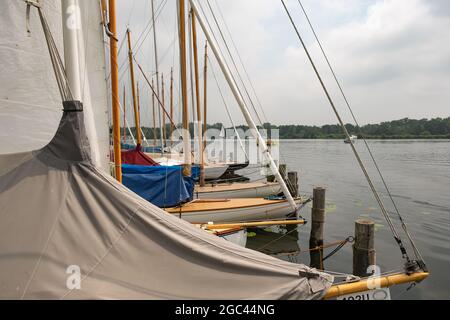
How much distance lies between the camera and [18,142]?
15.4 feet

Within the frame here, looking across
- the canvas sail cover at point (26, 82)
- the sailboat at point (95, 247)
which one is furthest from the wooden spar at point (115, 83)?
the sailboat at point (95, 247)

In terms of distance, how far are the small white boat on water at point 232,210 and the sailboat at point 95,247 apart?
7239mm

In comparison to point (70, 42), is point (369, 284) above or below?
below

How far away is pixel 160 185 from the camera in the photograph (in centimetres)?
1047

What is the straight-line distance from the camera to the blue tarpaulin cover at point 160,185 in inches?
404

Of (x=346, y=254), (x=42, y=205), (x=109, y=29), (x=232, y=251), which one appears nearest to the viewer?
(x=42, y=205)

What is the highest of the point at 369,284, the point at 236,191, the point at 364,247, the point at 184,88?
the point at 184,88

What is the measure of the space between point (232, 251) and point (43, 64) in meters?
4.50

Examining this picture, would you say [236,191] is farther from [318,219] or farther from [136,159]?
[136,159]

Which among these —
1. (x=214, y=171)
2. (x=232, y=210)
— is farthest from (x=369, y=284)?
(x=214, y=171)

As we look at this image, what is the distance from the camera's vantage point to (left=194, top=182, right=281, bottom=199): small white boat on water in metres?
14.6

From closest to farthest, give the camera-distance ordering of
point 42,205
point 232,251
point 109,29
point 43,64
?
point 42,205, point 232,251, point 43,64, point 109,29

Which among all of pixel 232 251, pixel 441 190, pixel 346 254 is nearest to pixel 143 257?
pixel 232 251
